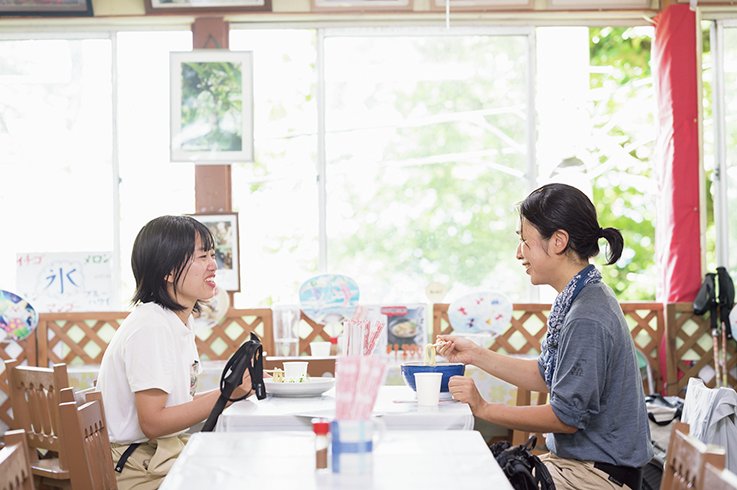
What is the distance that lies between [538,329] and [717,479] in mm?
2274

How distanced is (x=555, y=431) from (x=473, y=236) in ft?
6.11

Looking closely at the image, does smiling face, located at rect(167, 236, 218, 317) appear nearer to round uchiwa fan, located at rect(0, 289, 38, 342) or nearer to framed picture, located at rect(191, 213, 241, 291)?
framed picture, located at rect(191, 213, 241, 291)

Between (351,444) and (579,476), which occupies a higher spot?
(351,444)

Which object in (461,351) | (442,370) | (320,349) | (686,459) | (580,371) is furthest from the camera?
(320,349)

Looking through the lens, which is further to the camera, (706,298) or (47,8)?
(47,8)

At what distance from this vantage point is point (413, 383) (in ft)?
4.81

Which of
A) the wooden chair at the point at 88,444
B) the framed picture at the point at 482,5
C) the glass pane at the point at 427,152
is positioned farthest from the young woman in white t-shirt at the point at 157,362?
the framed picture at the point at 482,5

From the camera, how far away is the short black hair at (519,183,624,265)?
1.33 metres

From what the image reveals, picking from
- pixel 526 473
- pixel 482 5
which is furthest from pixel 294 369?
pixel 482 5

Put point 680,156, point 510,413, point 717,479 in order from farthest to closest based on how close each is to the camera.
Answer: point 680,156
point 510,413
point 717,479

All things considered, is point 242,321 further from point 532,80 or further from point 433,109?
point 532,80

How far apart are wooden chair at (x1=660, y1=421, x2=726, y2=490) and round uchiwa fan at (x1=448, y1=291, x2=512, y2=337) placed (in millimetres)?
1992

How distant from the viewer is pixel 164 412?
1306 millimetres

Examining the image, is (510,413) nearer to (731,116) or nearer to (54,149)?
(731,116)
